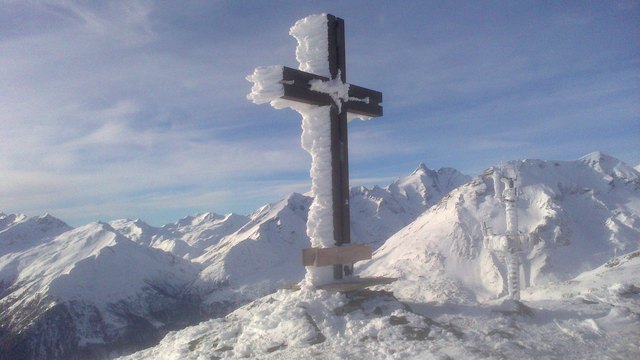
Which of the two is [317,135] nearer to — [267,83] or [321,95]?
[321,95]

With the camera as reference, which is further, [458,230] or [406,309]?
[458,230]

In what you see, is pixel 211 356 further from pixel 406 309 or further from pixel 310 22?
pixel 310 22

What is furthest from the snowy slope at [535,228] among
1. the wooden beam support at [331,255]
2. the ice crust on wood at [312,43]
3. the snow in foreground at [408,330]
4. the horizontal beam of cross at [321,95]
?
the ice crust on wood at [312,43]

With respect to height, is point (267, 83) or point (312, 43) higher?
point (312, 43)

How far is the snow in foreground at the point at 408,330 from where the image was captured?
8.45 meters

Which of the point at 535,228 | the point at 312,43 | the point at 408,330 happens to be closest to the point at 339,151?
the point at 312,43

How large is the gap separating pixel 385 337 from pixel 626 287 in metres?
7.42

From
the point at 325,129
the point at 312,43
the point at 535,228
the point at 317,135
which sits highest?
the point at 312,43

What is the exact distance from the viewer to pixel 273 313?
10.3 metres

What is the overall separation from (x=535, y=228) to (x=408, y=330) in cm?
14419

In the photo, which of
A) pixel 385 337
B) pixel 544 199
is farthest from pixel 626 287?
pixel 544 199

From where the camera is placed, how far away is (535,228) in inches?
5517

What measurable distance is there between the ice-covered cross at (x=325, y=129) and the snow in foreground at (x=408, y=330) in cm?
93

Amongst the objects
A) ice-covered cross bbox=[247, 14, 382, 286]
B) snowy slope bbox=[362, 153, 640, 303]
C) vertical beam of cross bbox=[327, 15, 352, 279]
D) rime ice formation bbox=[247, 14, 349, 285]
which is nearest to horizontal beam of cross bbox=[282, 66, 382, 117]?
ice-covered cross bbox=[247, 14, 382, 286]
